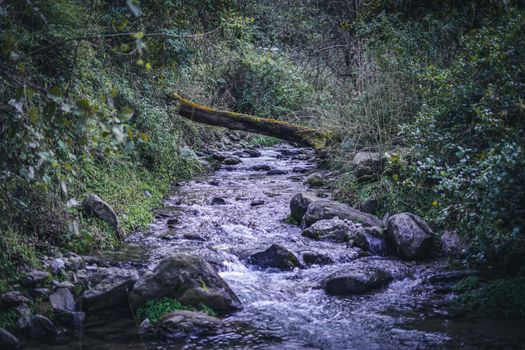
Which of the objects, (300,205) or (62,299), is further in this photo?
(300,205)

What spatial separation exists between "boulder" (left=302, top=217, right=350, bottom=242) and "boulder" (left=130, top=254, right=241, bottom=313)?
2.53 meters

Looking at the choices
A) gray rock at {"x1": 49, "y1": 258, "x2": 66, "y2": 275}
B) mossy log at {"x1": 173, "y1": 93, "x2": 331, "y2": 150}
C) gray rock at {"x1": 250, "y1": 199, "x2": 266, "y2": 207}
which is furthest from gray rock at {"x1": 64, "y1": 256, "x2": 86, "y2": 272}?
mossy log at {"x1": 173, "y1": 93, "x2": 331, "y2": 150}

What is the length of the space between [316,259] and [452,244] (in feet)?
5.83

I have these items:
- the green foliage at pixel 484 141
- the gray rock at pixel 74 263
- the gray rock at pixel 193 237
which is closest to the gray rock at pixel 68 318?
the gray rock at pixel 74 263

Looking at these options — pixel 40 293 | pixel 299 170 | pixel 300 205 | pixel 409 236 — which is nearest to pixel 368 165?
pixel 300 205

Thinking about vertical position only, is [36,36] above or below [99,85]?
above

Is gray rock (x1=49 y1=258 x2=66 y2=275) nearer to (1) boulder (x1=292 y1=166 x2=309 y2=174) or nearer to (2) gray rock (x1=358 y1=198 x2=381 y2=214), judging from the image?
(2) gray rock (x1=358 y1=198 x2=381 y2=214)

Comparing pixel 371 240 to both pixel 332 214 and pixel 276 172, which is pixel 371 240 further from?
pixel 276 172

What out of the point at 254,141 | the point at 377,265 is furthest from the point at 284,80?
the point at 377,265

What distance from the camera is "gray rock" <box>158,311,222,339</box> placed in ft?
15.9

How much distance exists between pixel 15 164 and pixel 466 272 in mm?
4979

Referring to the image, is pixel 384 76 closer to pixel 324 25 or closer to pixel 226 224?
pixel 226 224

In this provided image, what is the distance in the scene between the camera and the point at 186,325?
4.89 metres

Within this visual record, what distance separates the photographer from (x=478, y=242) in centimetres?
504
